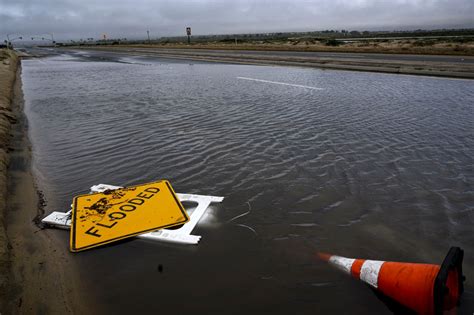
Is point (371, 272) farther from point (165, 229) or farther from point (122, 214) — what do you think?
point (122, 214)

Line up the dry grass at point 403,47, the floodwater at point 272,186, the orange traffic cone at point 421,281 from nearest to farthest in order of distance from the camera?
the orange traffic cone at point 421,281, the floodwater at point 272,186, the dry grass at point 403,47

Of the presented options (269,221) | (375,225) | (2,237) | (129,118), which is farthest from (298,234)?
(129,118)

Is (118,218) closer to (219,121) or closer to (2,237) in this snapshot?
(2,237)

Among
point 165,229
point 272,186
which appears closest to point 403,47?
point 272,186

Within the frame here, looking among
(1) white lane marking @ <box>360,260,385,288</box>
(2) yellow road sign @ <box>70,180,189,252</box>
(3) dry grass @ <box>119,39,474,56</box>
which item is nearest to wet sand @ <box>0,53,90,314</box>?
(2) yellow road sign @ <box>70,180,189,252</box>

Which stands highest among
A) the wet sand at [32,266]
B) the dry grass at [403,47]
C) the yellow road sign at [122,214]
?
the dry grass at [403,47]

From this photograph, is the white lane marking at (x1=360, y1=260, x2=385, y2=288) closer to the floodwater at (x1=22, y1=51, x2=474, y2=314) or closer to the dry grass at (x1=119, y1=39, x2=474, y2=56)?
the floodwater at (x1=22, y1=51, x2=474, y2=314)

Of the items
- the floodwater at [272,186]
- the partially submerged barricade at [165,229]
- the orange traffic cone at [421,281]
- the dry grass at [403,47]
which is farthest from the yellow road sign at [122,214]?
the dry grass at [403,47]

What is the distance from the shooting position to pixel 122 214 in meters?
4.59

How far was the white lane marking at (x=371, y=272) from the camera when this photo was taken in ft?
10.5

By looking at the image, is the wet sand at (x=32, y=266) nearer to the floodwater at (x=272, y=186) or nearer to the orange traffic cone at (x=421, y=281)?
the floodwater at (x=272, y=186)

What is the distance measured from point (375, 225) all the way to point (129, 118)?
8259 millimetres

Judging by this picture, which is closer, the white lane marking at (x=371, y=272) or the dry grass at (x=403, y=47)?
the white lane marking at (x=371, y=272)

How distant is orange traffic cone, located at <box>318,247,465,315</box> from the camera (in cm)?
251
